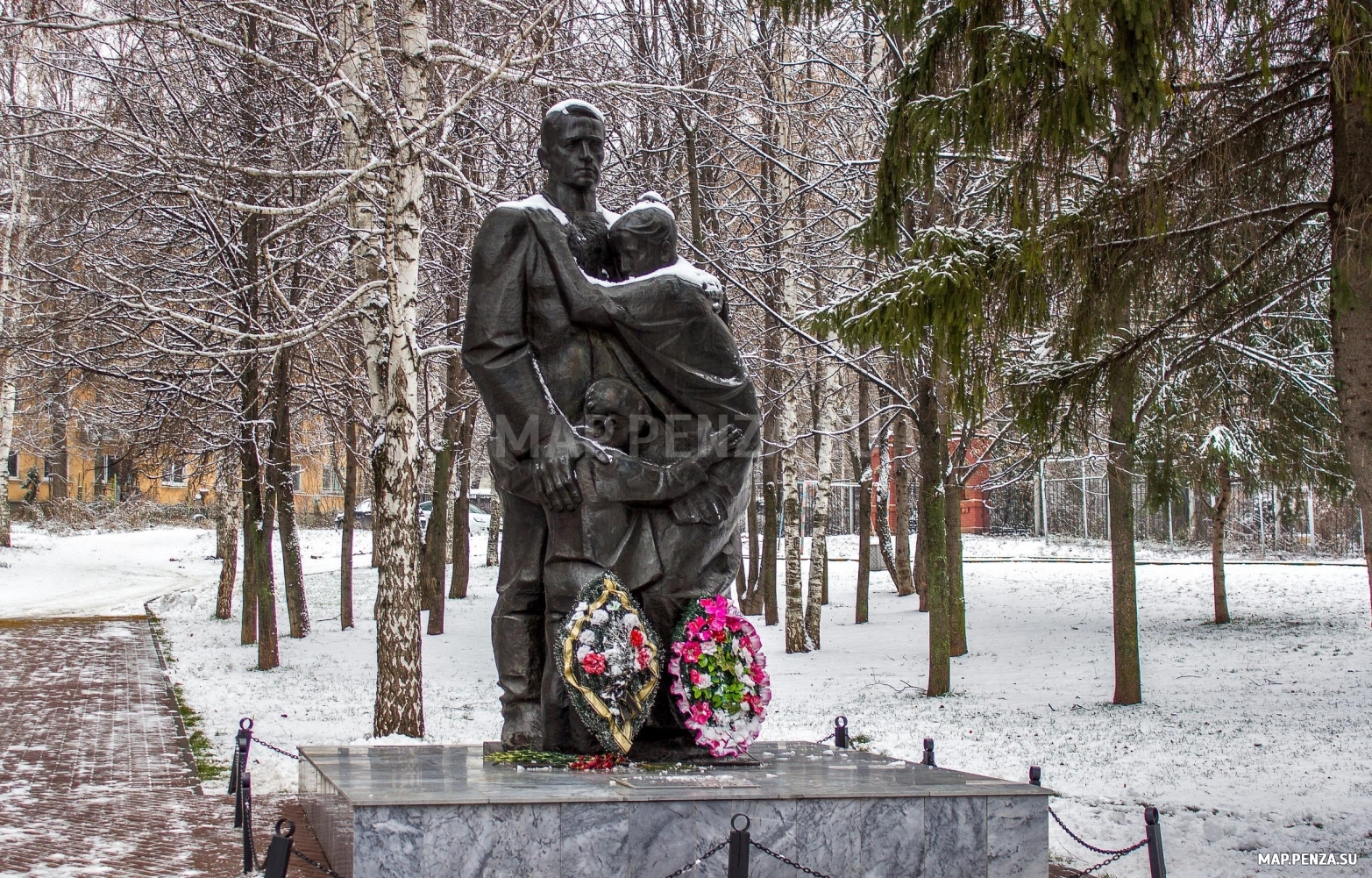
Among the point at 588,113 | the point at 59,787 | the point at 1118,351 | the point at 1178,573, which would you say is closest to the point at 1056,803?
the point at 1118,351

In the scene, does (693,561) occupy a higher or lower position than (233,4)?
lower

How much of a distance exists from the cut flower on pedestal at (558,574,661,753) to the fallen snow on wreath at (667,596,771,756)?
6.6 inches

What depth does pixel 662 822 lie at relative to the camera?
17.0ft

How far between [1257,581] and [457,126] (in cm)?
1553

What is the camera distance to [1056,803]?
948cm

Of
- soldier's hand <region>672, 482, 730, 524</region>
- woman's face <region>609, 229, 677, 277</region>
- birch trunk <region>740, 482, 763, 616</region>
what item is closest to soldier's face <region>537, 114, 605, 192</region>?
woman's face <region>609, 229, 677, 277</region>

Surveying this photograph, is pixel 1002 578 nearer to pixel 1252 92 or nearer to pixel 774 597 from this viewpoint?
pixel 774 597

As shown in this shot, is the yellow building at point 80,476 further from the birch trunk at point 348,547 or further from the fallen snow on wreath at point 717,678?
the fallen snow on wreath at point 717,678

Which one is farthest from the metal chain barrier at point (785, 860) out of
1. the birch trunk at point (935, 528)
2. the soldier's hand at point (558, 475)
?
the birch trunk at point (935, 528)

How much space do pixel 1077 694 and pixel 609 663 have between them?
9773mm

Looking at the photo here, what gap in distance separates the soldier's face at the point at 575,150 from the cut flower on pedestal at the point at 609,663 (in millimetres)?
2210

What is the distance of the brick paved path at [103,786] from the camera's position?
7.52 meters

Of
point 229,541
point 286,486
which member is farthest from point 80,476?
point 286,486

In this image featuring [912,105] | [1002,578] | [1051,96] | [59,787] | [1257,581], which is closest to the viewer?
[1051,96]
